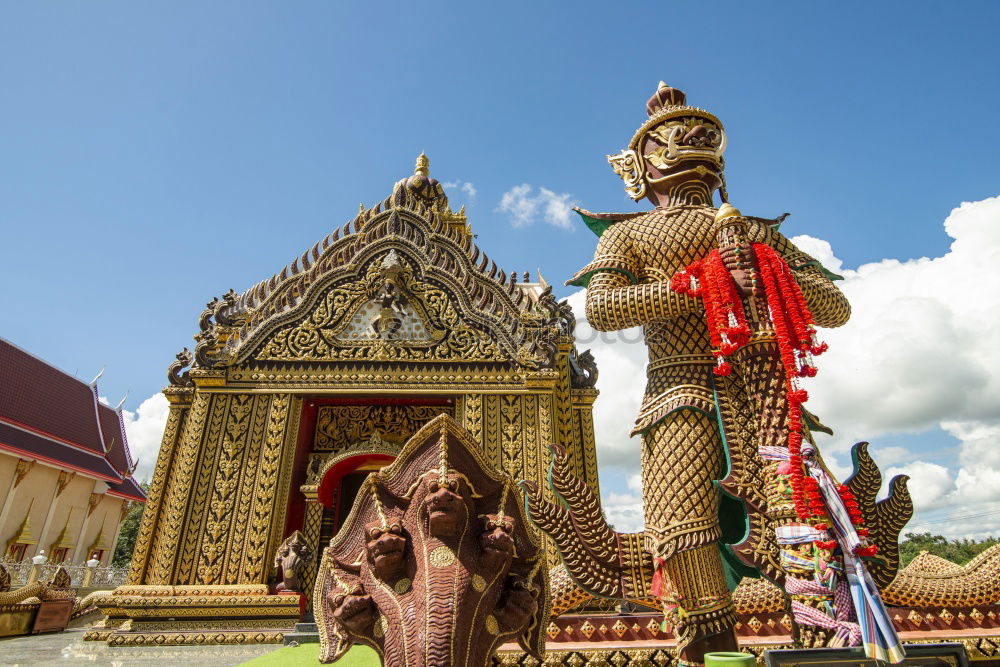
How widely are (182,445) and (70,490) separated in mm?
16120

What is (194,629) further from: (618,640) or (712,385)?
(712,385)

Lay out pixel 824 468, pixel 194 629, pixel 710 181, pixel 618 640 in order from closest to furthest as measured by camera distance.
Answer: pixel 824 468, pixel 618 640, pixel 710 181, pixel 194 629

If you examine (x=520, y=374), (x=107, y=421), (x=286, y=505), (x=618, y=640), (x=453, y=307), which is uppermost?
(x=107, y=421)

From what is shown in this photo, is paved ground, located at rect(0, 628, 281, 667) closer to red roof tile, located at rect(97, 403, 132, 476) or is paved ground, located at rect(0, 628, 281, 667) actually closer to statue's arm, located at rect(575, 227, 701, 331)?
statue's arm, located at rect(575, 227, 701, 331)

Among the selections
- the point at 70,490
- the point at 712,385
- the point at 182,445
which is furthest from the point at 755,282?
the point at 70,490

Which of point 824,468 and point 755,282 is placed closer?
point 824,468

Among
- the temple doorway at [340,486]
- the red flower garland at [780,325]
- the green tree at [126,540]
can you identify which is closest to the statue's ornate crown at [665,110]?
the red flower garland at [780,325]

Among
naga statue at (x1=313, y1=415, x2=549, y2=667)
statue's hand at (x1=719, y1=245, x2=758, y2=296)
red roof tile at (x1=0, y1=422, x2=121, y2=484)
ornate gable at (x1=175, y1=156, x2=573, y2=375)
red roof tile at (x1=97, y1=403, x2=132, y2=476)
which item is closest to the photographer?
naga statue at (x1=313, y1=415, x2=549, y2=667)

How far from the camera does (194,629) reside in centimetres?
599

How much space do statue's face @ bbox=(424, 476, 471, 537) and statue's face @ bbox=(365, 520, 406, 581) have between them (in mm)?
143

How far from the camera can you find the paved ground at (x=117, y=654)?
15.7ft

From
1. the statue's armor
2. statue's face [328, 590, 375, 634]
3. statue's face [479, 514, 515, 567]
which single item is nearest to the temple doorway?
the statue's armor

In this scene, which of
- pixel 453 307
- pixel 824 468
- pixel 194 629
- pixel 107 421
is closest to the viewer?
pixel 824 468

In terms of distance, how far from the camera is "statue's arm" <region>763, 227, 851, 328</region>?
3.71 meters
